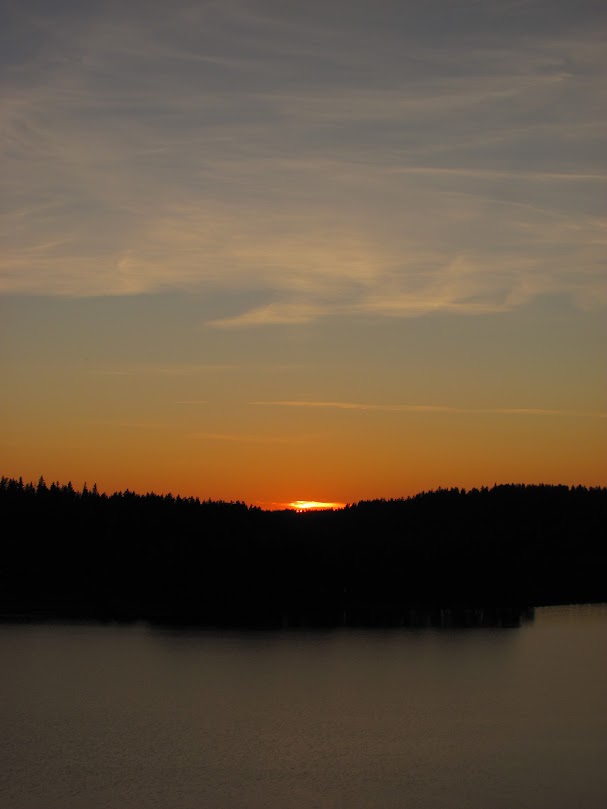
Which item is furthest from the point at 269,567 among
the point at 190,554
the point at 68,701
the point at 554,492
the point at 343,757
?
the point at 343,757

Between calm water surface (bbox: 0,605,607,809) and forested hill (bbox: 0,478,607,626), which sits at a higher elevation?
forested hill (bbox: 0,478,607,626)

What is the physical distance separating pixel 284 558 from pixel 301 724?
80.5 m

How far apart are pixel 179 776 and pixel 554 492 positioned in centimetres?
13778

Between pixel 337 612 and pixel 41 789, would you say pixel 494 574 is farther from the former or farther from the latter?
Answer: pixel 41 789

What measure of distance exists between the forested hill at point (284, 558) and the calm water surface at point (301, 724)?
26659 mm

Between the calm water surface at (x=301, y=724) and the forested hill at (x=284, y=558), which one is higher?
the forested hill at (x=284, y=558)

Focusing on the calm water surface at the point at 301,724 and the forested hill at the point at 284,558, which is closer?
the calm water surface at the point at 301,724

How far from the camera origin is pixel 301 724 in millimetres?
45000

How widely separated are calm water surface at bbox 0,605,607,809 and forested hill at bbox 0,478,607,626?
26.7 meters

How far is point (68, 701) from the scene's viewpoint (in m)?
50.3

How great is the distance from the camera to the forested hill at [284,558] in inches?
4498

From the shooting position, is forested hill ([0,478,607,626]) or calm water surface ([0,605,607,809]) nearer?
calm water surface ([0,605,607,809])

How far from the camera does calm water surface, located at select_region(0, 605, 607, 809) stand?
33.7 metres

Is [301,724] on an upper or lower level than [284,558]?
lower
